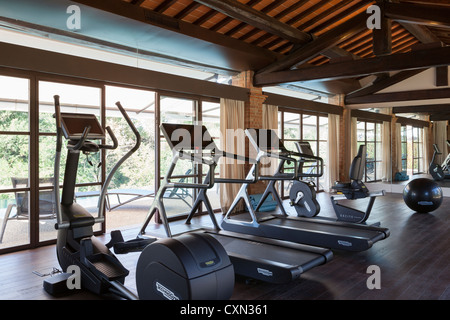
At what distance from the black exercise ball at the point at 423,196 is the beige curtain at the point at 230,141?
3.15 meters

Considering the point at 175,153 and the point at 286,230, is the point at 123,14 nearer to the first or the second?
the point at 175,153

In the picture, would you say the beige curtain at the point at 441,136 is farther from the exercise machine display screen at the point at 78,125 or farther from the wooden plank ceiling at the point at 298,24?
the exercise machine display screen at the point at 78,125

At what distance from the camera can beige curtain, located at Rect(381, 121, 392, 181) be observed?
33.5ft

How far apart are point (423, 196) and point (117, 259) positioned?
19.0 feet

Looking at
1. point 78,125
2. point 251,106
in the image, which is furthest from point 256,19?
point 78,125

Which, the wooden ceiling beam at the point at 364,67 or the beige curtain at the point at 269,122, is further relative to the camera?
the beige curtain at the point at 269,122

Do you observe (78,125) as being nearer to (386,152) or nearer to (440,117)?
(440,117)

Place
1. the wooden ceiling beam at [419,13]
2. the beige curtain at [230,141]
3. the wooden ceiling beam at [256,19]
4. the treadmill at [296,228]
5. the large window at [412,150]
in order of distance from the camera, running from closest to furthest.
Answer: the treadmill at [296,228] → the wooden ceiling beam at [256,19] → the wooden ceiling beam at [419,13] → the beige curtain at [230,141] → the large window at [412,150]

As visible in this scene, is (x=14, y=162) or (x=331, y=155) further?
(x=331, y=155)

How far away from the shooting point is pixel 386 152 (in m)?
10.4

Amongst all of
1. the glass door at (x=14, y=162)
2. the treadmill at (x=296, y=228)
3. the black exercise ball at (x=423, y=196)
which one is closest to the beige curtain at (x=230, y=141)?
the treadmill at (x=296, y=228)

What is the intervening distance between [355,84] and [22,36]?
25.9 feet

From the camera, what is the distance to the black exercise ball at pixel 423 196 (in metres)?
6.73

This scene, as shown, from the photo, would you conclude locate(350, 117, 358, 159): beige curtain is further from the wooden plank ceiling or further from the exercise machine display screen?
the exercise machine display screen
